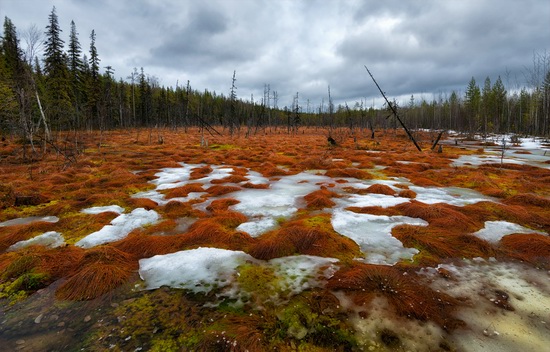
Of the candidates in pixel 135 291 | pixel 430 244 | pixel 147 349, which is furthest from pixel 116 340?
pixel 430 244

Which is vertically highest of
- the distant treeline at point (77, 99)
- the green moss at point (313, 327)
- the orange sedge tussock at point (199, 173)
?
the distant treeline at point (77, 99)

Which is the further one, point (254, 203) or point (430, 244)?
point (254, 203)

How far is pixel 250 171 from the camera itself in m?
12.7

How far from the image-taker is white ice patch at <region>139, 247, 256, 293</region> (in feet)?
11.4

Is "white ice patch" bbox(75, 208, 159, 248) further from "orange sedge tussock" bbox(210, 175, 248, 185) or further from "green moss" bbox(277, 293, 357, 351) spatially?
"green moss" bbox(277, 293, 357, 351)

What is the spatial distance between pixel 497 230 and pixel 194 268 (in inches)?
236

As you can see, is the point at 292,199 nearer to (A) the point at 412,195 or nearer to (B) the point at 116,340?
(A) the point at 412,195

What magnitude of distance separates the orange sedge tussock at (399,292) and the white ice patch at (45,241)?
5081mm

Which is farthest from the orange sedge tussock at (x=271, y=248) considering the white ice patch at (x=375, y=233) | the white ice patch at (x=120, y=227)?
the white ice patch at (x=120, y=227)

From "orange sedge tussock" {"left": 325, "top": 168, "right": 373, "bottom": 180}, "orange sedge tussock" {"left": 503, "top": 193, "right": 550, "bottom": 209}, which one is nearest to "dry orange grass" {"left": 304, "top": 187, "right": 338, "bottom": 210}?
"orange sedge tussock" {"left": 325, "top": 168, "right": 373, "bottom": 180}

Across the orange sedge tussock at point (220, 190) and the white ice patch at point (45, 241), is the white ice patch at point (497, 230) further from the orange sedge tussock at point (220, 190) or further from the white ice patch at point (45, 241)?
the white ice patch at point (45, 241)

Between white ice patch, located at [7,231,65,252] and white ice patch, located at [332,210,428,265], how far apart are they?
5.51 metres

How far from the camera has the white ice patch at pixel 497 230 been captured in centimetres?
481

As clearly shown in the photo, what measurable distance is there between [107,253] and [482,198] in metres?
9.63
